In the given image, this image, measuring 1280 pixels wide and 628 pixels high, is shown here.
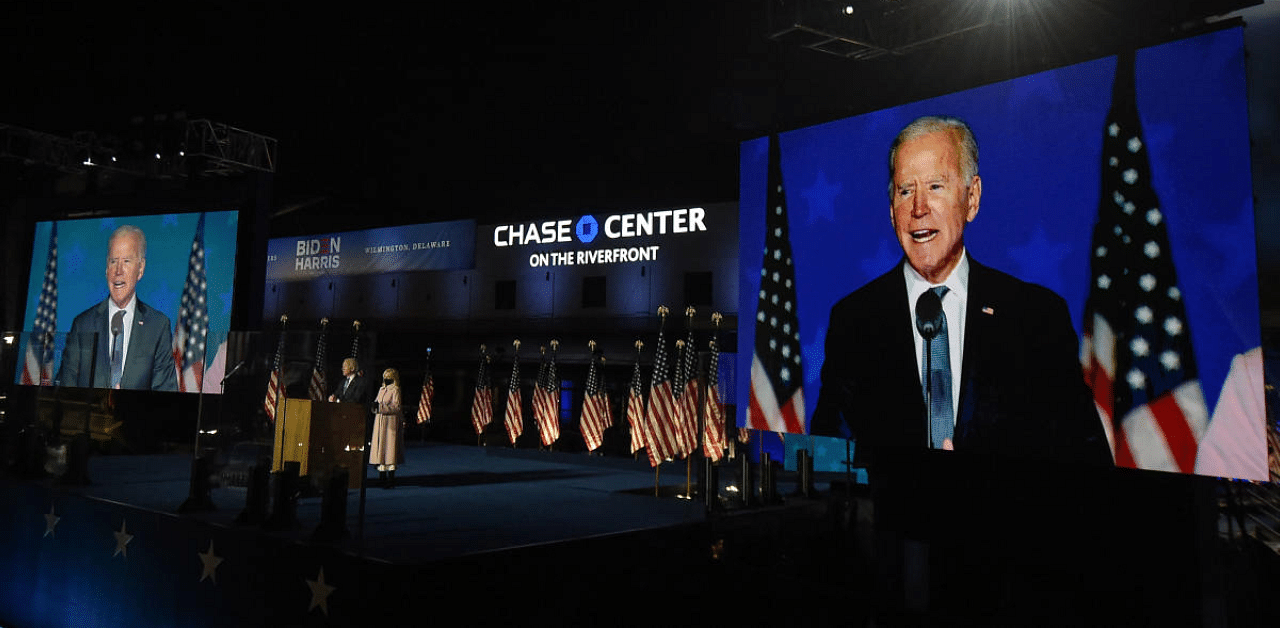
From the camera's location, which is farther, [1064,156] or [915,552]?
[915,552]

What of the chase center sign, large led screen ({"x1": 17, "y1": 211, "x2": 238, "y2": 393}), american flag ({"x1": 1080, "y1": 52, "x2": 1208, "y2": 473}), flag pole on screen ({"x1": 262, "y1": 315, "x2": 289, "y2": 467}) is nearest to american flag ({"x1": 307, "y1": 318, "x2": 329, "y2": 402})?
flag pole on screen ({"x1": 262, "y1": 315, "x2": 289, "y2": 467})

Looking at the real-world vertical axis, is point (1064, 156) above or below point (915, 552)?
above

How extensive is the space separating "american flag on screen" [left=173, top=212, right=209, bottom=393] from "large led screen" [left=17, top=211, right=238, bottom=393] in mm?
17

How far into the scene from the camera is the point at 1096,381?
4965 mm

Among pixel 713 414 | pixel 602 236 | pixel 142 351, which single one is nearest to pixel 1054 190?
pixel 713 414

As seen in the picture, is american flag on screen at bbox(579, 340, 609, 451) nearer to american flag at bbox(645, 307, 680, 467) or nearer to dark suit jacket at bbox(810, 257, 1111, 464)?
american flag at bbox(645, 307, 680, 467)

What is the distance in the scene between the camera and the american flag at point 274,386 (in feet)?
26.2

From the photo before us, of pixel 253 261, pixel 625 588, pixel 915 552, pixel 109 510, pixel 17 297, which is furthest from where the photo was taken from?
pixel 17 297

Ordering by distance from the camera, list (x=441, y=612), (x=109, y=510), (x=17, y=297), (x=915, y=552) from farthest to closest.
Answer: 1. (x=17, y=297)
2. (x=109, y=510)
3. (x=915, y=552)
4. (x=441, y=612)

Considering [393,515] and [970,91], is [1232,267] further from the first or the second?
[393,515]

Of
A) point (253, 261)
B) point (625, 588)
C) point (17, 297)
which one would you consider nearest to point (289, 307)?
point (17, 297)

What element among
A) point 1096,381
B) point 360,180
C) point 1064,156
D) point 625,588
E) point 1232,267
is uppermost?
point 360,180

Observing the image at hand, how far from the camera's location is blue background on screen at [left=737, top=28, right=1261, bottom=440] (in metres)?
4.48

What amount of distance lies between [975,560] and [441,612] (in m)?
3.72
